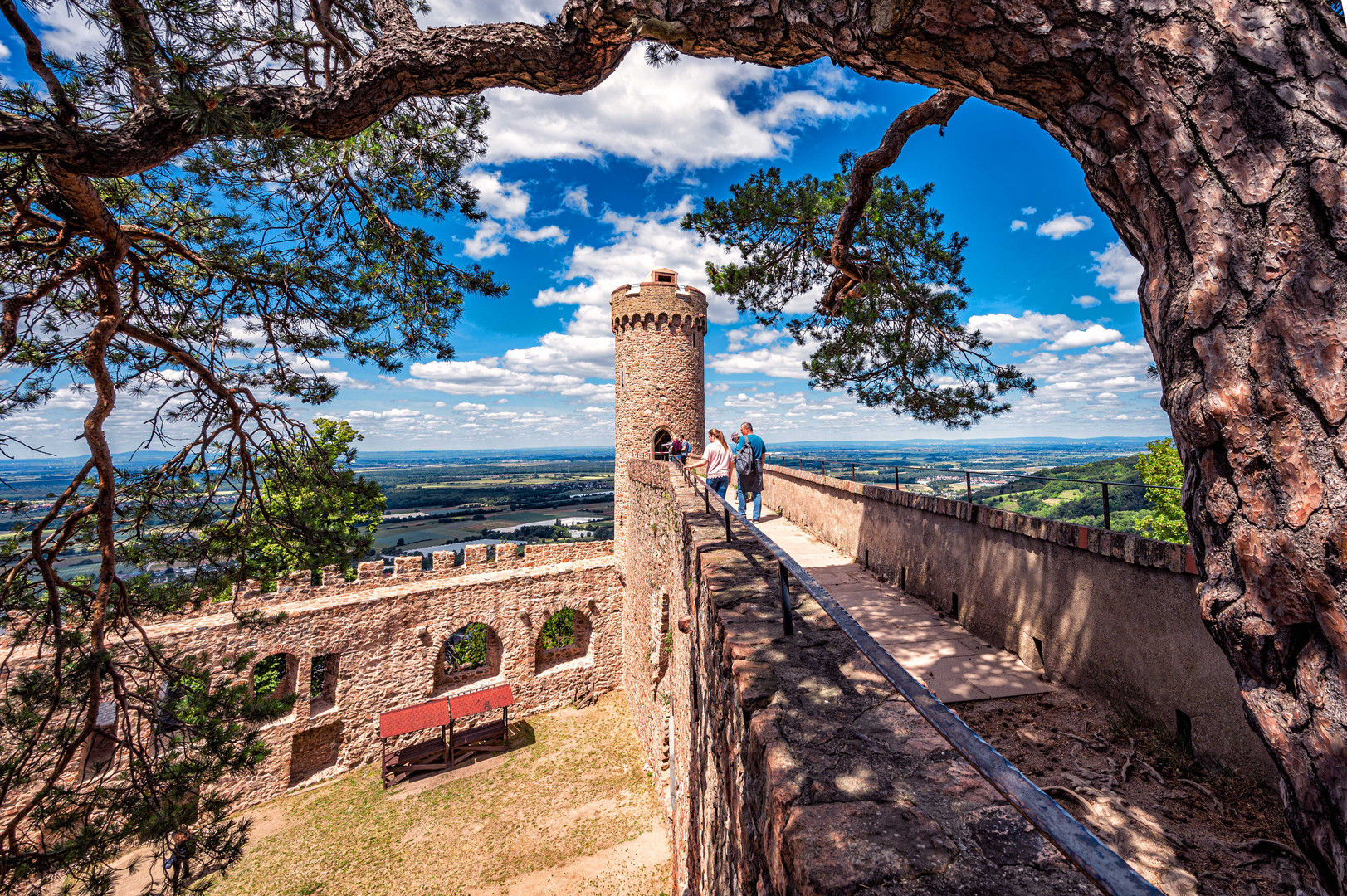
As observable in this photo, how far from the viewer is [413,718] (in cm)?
1317

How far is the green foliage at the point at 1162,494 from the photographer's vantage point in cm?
1578

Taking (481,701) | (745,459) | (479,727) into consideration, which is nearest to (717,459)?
(745,459)

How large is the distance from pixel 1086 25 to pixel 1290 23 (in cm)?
51

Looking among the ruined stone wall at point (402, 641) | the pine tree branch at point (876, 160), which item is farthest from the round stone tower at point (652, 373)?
the pine tree branch at point (876, 160)

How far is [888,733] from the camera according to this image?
1963mm

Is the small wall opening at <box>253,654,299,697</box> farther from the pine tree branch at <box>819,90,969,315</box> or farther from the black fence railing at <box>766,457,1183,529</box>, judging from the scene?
the pine tree branch at <box>819,90,969,315</box>

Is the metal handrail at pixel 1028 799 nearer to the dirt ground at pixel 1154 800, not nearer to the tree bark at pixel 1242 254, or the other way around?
the tree bark at pixel 1242 254

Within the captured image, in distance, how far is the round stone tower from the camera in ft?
54.3

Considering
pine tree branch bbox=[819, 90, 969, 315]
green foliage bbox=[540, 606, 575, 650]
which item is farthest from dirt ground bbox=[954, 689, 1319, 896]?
green foliage bbox=[540, 606, 575, 650]

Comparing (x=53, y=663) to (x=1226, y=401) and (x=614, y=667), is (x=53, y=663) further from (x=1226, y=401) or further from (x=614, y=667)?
(x=614, y=667)

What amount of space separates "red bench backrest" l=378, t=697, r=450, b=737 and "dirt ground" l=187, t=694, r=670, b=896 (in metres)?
1.22

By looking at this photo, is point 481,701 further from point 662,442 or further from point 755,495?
point 755,495

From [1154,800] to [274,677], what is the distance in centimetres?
1911

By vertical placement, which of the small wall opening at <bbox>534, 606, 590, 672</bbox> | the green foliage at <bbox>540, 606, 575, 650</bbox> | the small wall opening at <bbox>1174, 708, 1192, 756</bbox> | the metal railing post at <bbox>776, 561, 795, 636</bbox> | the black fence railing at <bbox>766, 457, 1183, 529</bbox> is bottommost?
the green foliage at <bbox>540, 606, 575, 650</bbox>
